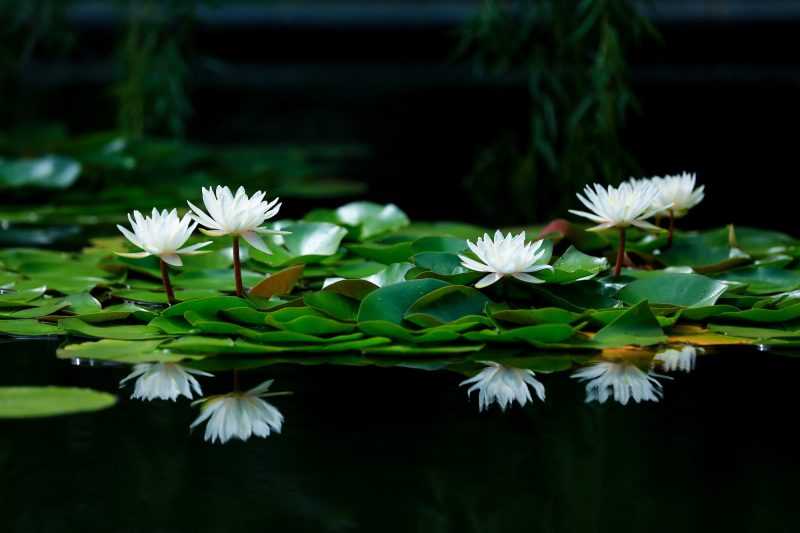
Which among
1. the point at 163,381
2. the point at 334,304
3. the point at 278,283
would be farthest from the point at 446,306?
the point at 163,381

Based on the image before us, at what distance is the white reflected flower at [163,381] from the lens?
0.94 metres

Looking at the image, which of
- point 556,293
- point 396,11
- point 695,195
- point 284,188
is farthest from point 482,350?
point 396,11

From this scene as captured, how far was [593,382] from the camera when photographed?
98 cm

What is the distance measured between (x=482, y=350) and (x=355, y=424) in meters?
0.27

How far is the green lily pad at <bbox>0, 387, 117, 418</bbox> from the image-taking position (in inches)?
34.7

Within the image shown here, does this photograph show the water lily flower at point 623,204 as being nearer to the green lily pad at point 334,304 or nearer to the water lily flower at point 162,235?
the green lily pad at point 334,304

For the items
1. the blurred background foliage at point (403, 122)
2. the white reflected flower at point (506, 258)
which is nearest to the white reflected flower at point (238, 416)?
the white reflected flower at point (506, 258)

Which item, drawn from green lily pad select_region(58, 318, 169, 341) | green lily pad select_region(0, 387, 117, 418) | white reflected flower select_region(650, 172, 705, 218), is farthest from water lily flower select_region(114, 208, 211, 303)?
white reflected flower select_region(650, 172, 705, 218)

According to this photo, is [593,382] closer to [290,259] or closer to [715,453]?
[715,453]

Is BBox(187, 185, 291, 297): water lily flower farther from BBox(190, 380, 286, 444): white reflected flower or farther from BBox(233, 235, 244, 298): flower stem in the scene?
BBox(190, 380, 286, 444): white reflected flower

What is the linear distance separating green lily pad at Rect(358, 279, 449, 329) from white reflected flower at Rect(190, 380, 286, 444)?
195 millimetres

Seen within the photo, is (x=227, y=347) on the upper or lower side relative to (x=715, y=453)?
upper

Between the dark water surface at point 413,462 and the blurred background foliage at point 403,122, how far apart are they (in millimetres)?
1192

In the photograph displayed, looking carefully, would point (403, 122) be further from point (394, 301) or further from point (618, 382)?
point (618, 382)
